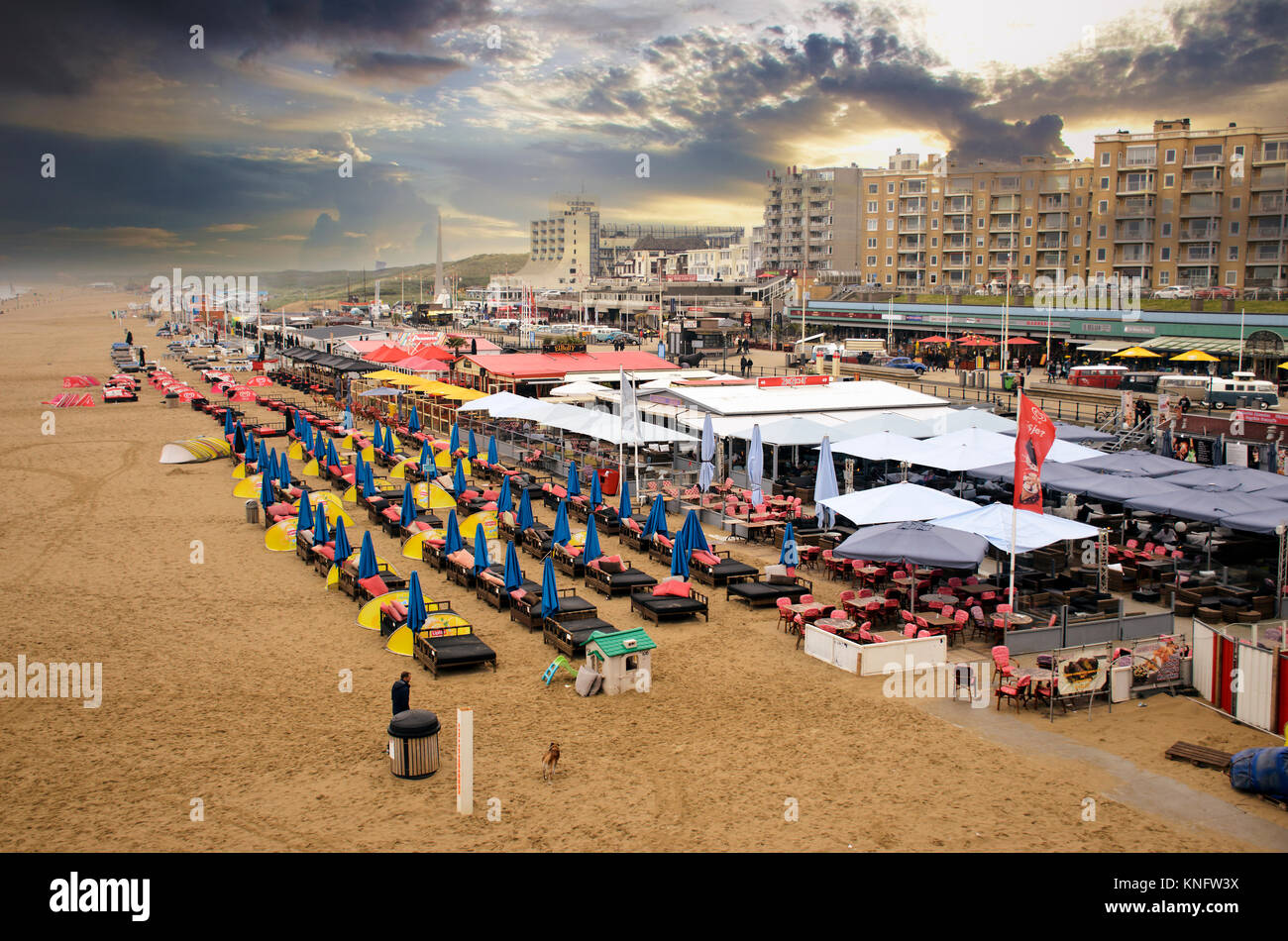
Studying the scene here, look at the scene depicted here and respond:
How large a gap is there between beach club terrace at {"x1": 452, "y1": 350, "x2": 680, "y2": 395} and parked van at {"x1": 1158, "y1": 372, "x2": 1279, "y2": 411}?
2126 cm

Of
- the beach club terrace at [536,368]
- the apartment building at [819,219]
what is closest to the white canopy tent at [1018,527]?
the beach club terrace at [536,368]

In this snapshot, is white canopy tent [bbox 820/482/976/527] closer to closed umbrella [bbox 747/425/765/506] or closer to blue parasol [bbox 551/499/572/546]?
blue parasol [bbox 551/499/572/546]

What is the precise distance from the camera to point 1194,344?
51375mm

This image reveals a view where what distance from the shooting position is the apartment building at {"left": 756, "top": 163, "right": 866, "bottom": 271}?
117750 millimetres

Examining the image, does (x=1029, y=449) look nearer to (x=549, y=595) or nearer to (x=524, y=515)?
(x=549, y=595)

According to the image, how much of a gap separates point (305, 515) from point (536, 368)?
21183 mm

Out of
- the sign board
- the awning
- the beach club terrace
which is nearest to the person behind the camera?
the sign board

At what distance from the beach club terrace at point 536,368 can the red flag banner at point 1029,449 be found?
24.0m

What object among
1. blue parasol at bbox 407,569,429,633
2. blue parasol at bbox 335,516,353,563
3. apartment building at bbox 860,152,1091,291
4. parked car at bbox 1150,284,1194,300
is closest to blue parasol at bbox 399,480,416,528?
blue parasol at bbox 335,516,353,563

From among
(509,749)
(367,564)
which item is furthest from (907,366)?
(509,749)

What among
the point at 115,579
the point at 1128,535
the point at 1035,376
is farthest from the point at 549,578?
the point at 1035,376
